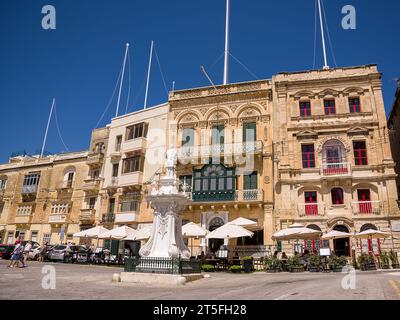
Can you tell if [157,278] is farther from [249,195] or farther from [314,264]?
[249,195]

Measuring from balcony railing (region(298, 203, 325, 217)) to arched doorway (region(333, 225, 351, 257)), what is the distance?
154 cm

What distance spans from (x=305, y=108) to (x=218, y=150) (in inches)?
315

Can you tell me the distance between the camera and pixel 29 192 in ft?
131

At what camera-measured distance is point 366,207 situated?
2392 cm

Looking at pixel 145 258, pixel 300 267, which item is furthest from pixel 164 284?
pixel 300 267

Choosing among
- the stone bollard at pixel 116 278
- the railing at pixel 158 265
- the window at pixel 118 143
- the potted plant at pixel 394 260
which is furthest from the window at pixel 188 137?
the stone bollard at pixel 116 278

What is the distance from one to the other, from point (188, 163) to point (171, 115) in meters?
5.39

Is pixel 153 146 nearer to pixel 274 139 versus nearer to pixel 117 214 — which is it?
pixel 117 214

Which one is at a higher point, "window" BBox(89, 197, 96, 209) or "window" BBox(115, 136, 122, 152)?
"window" BBox(115, 136, 122, 152)

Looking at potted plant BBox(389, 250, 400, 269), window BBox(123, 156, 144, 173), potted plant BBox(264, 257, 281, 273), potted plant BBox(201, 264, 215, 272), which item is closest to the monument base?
potted plant BBox(201, 264, 215, 272)

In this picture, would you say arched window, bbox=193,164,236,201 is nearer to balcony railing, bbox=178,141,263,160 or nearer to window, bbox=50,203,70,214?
balcony railing, bbox=178,141,263,160

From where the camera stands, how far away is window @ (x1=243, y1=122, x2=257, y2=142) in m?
28.6

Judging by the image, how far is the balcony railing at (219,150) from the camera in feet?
90.9

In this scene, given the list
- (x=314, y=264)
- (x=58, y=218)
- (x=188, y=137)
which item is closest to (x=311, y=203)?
(x=314, y=264)
